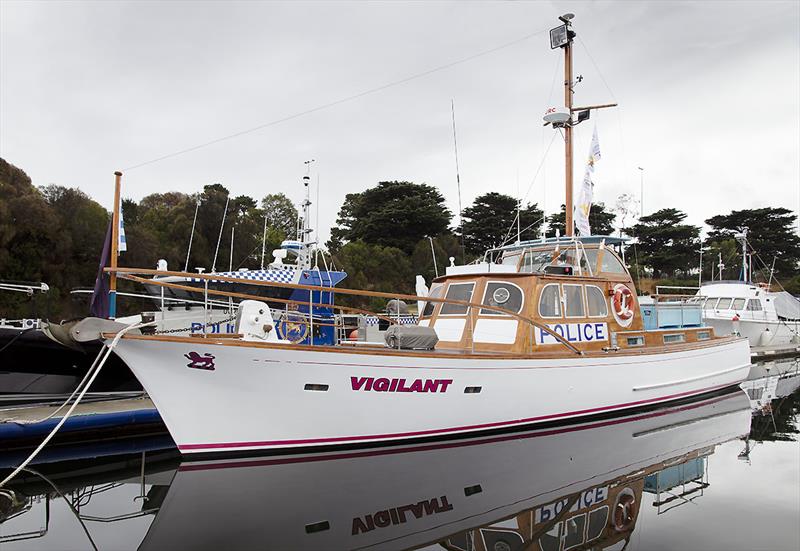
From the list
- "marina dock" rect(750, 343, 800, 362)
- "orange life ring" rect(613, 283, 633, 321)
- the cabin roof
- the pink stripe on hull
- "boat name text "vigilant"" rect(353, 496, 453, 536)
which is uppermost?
the cabin roof

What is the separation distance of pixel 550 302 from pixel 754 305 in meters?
17.9

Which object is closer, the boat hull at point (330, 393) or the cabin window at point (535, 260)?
the boat hull at point (330, 393)

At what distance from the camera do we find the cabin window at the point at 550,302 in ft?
28.6

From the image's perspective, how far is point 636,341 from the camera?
9852mm

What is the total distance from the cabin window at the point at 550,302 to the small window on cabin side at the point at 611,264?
1.74m

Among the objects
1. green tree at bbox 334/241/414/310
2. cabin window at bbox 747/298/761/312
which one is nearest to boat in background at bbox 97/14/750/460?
cabin window at bbox 747/298/761/312

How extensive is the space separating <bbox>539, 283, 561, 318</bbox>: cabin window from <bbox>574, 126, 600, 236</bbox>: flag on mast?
2.60 m

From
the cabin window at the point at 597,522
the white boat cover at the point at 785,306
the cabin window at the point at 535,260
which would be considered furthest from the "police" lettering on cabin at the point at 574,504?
the white boat cover at the point at 785,306

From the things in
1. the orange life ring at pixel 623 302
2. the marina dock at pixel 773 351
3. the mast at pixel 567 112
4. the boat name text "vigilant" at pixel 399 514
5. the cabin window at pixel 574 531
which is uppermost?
the mast at pixel 567 112

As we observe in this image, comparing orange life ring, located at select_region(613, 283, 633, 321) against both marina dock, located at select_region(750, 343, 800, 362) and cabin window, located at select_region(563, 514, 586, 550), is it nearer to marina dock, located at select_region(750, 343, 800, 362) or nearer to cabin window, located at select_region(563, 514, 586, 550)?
cabin window, located at select_region(563, 514, 586, 550)

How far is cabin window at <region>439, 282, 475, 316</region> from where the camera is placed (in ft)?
29.6

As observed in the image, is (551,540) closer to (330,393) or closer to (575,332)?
(330,393)

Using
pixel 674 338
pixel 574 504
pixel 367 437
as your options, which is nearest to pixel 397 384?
pixel 367 437

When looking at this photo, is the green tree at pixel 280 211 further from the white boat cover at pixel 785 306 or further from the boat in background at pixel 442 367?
Result: the boat in background at pixel 442 367
